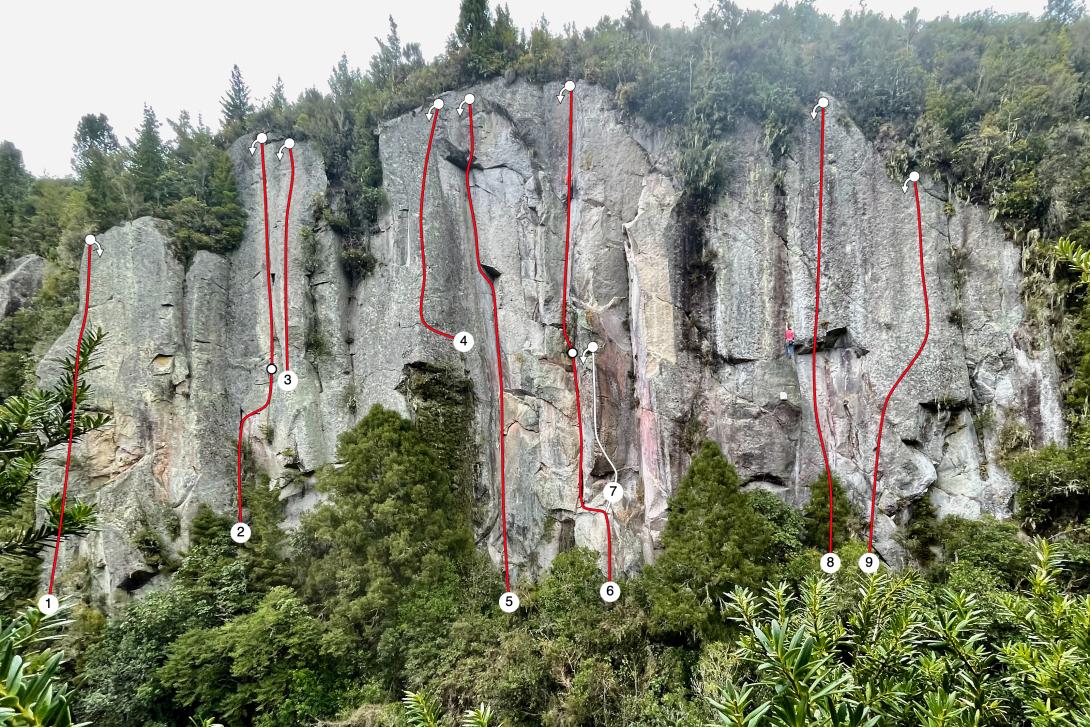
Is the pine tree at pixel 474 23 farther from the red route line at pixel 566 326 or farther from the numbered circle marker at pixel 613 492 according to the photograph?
the numbered circle marker at pixel 613 492

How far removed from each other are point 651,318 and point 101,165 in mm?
21969

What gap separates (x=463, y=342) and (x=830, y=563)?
12356 millimetres

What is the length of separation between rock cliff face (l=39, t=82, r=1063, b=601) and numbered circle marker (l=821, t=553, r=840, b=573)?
2.55m

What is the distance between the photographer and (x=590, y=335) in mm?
16641

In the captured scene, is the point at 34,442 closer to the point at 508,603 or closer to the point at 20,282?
the point at 508,603

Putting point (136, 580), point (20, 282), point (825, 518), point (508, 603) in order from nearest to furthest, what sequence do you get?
1. point (825, 518)
2. point (508, 603)
3. point (136, 580)
4. point (20, 282)

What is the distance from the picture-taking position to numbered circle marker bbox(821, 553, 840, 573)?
36.2 ft

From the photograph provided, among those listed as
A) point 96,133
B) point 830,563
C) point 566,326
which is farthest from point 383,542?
point 96,133

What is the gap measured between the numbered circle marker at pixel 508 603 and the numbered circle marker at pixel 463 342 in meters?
7.94

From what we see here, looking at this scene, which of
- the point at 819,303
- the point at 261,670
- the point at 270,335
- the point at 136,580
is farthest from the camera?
the point at 270,335

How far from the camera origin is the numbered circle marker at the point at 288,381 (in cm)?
1748

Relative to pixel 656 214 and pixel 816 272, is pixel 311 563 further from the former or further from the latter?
pixel 816 272

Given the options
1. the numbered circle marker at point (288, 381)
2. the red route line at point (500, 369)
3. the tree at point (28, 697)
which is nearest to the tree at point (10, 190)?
the numbered circle marker at point (288, 381)

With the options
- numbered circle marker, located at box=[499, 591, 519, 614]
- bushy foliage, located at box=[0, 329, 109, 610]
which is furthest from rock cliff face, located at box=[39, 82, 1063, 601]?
bushy foliage, located at box=[0, 329, 109, 610]
